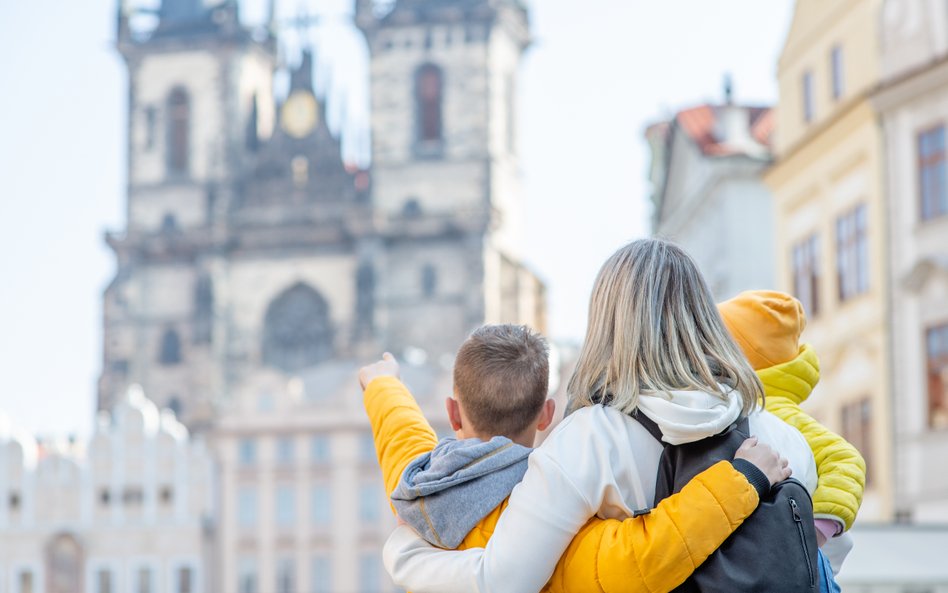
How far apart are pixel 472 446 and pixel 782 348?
0.91 m

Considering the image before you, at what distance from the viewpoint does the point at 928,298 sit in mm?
18703

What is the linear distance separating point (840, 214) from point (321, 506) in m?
30.2

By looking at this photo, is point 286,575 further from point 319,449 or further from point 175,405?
point 175,405

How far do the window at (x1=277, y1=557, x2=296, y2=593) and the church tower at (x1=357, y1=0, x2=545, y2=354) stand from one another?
11626 millimetres

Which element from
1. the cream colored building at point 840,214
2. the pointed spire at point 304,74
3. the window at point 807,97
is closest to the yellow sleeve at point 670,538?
the cream colored building at point 840,214

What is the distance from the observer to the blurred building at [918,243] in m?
18.2

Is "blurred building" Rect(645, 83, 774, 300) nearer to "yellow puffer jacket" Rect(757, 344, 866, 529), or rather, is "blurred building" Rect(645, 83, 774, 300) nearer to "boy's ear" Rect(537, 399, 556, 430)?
"yellow puffer jacket" Rect(757, 344, 866, 529)

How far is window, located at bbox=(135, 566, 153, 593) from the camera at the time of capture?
159 feet

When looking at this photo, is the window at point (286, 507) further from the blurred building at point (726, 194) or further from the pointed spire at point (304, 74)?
the blurred building at point (726, 194)

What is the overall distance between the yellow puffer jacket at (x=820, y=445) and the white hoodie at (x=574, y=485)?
0.46m

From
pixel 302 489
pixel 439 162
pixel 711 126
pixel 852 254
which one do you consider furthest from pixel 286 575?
pixel 852 254

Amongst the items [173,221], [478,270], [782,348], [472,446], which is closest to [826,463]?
[782,348]

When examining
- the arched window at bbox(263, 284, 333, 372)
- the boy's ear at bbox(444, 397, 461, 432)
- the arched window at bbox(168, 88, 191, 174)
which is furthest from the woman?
the arched window at bbox(168, 88, 191, 174)

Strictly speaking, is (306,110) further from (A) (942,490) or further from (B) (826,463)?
(B) (826,463)
